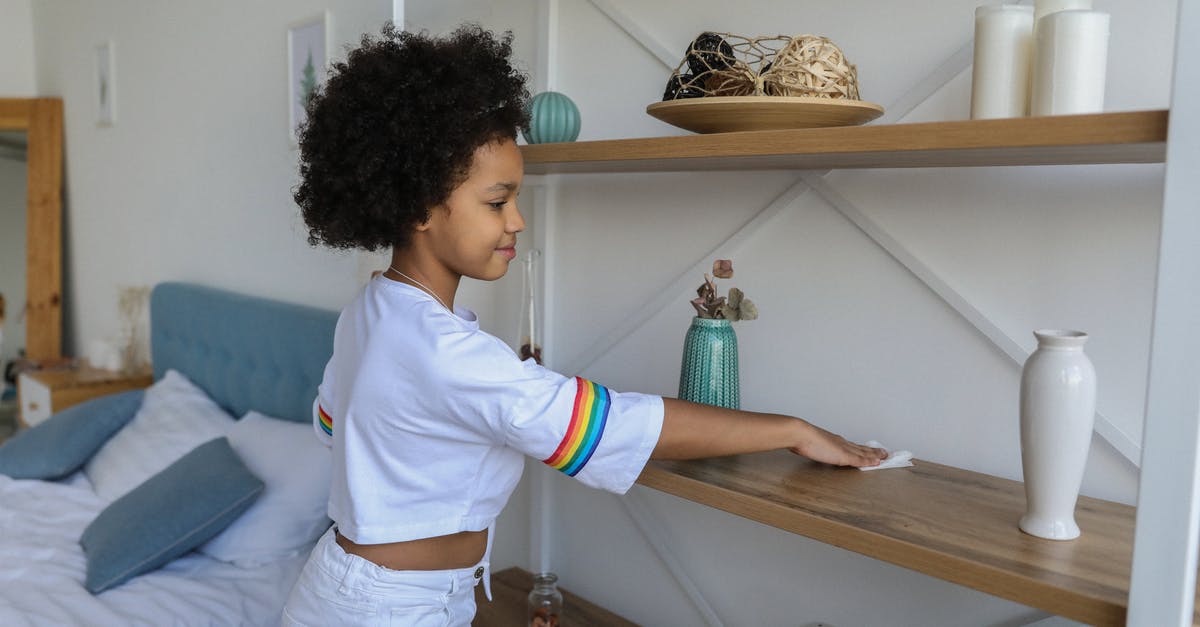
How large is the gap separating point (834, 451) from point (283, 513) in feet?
4.46

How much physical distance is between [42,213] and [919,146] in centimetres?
408

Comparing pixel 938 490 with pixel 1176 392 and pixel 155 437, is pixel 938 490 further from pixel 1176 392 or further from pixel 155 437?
pixel 155 437

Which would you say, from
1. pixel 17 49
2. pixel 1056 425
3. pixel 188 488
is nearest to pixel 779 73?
pixel 1056 425

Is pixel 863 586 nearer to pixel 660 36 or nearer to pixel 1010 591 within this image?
pixel 1010 591

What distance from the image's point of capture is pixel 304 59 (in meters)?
2.58

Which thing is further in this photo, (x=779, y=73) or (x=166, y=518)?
(x=166, y=518)

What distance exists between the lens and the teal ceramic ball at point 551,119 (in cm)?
159

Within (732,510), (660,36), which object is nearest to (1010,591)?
(732,510)

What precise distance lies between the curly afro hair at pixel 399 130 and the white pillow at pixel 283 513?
987 mm

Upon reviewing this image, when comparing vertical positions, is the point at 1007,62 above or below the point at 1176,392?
above

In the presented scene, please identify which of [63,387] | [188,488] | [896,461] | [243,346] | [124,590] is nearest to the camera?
[896,461]

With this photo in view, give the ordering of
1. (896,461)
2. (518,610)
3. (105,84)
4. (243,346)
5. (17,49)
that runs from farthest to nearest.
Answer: (17,49) → (105,84) → (243,346) → (518,610) → (896,461)

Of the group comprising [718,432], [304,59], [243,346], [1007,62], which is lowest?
[243,346]

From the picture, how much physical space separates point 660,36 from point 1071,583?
1.15 m
